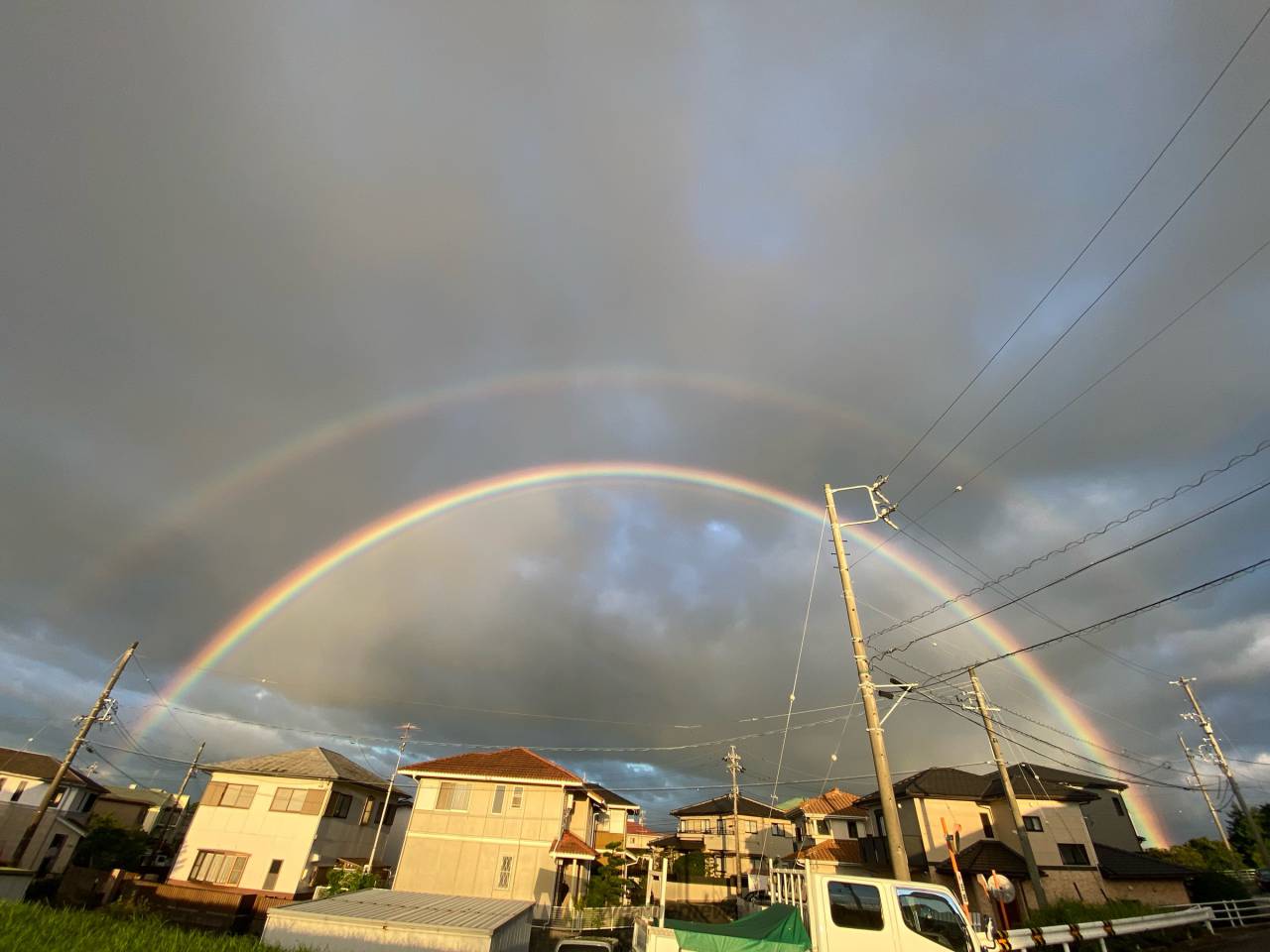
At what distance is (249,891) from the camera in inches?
1202

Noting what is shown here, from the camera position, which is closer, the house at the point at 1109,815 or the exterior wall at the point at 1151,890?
the exterior wall at the point at 1151,890

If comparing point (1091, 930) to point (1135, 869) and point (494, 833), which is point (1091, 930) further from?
point (1135, 869)

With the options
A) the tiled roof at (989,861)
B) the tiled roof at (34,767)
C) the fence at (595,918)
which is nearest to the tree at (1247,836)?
the tiled roof at (989,861)

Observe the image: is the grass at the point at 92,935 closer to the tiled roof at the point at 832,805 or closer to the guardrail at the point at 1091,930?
the guardrail at the point at 1091,930

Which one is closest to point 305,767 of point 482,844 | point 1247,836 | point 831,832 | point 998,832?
point 482,844

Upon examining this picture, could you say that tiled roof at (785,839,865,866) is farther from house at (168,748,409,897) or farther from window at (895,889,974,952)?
window at (895,889,974,952)

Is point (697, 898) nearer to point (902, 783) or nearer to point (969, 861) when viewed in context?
point (902, 783)

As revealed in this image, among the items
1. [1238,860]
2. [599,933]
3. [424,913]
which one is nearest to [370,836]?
[599,933]

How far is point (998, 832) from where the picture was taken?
3506 cm

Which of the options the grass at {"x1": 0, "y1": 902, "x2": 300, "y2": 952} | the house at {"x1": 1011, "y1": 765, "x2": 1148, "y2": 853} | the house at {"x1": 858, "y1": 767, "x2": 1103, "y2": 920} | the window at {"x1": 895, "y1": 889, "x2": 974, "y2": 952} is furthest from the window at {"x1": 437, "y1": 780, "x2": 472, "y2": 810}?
the house at {"x1": 1011, "y1": 765, "x2": 1148, "y2": 853}

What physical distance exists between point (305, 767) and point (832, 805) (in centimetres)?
4363

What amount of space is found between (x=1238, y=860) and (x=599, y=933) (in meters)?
60.7

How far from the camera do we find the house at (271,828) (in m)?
31.3

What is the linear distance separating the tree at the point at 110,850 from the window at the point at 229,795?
32.0ft
